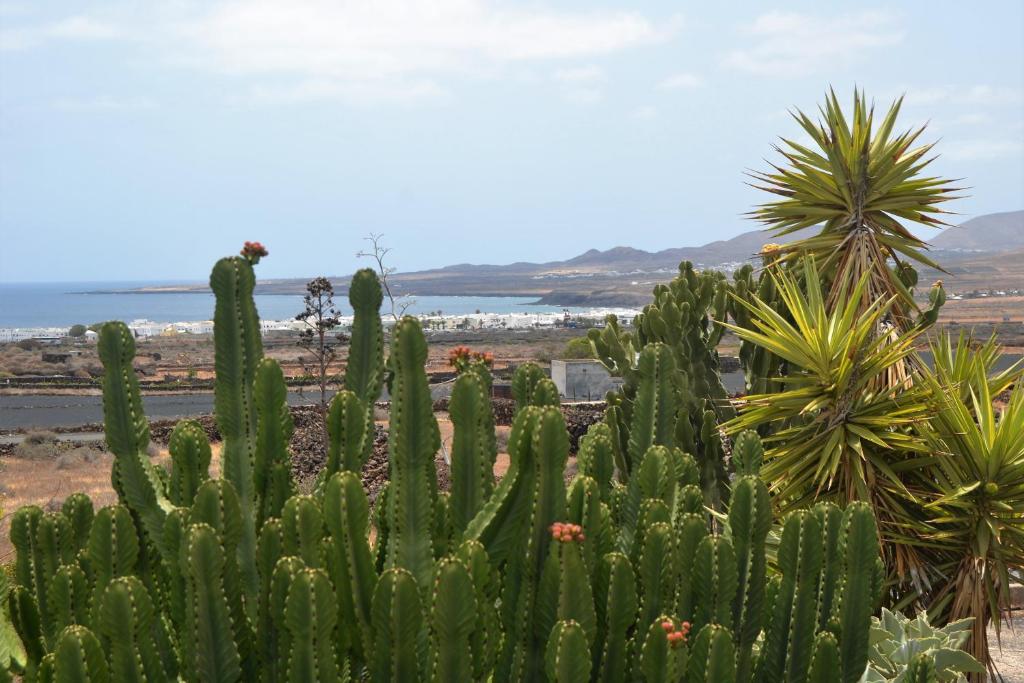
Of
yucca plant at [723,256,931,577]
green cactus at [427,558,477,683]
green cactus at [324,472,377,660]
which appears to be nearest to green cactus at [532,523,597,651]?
green cactus at [427,558,477,683]

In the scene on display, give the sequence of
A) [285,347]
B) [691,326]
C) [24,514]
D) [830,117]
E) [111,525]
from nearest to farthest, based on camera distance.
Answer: [111,525] → [24,514] → [830,117] → [691,326] → [285,347]

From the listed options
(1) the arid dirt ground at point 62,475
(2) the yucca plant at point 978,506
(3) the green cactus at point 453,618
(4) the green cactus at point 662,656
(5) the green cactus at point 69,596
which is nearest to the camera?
(3) the green cactus at point 453,618

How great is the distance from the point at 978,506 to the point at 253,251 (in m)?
4.66

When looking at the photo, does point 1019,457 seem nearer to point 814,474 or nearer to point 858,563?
point 814,474

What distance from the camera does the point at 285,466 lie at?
12.3ft

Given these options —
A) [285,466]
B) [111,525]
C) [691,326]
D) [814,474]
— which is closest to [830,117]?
[691,326]

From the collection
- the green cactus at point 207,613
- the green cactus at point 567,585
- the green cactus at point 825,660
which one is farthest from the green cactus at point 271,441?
the green cactus at point 825,660

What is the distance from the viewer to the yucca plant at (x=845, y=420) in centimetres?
656

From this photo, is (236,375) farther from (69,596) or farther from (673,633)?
(673,633)

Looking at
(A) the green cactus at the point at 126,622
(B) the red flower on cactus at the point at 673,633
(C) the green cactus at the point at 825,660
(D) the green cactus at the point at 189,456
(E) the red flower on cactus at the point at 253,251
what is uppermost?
(E) the red flower on cactus at the point at 253,251

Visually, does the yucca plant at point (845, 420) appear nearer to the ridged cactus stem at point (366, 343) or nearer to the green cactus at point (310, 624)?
the ridged cactus stem at point (366, 343)

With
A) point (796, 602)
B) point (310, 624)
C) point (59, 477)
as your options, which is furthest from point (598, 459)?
point (59, 477)

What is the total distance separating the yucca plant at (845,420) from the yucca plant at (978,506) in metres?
0.16

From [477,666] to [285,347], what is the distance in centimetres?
8579
